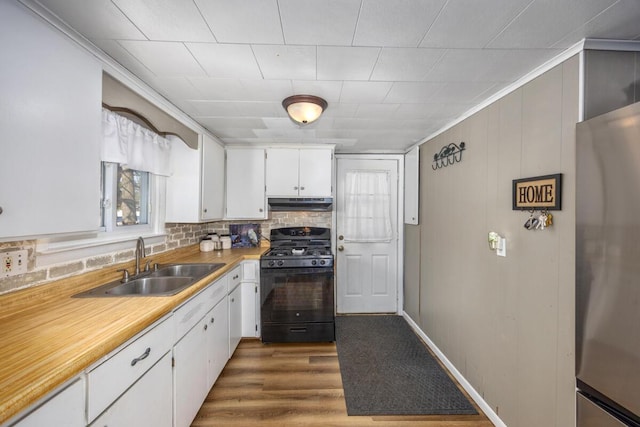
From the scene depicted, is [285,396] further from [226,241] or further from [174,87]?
[174,87]

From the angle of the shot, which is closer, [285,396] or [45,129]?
[45,129]

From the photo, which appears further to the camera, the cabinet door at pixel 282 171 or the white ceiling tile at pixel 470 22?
the cabinet door at pixel 282 171

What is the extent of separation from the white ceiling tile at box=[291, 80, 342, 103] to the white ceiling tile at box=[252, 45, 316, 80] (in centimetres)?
6

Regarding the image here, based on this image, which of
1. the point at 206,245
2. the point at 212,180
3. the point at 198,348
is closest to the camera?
the point at 198,348

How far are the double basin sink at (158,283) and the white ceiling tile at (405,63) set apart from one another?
1.67 m

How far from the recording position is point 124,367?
1.02 meters

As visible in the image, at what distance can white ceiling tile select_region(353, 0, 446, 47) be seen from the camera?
0.99 metres

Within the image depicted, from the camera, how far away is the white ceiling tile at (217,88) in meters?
1.58

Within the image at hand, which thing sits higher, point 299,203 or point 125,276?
point 299,203

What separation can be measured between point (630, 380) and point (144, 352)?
1913 mm

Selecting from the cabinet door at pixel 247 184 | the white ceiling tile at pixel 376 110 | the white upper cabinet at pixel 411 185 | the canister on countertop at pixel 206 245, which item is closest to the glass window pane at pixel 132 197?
the canister on countertop at pixel 206 245

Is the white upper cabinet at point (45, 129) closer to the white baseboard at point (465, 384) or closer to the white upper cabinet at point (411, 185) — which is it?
the white baseboard at point (465, 384)

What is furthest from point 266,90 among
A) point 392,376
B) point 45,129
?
point 392,376

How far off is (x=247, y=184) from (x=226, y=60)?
180cm
